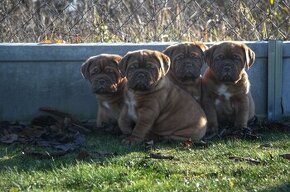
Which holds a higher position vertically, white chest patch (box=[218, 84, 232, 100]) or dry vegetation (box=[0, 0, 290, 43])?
dry vegetation (box=[0, 0, 290, 43])

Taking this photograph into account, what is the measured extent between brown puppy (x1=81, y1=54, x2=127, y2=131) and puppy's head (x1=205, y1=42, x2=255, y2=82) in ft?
2.94

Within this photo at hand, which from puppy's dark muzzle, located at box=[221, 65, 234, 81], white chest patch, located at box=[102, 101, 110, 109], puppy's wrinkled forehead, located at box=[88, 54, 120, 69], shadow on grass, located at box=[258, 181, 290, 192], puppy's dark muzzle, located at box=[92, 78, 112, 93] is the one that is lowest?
shadow on grass, located at box=[258, 181, 290, 192]

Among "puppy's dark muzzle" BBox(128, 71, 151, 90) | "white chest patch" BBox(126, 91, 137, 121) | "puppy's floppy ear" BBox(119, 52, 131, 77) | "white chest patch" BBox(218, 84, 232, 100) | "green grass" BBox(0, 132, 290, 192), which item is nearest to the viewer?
"green grass" BBox(0, 132, 290, 192)

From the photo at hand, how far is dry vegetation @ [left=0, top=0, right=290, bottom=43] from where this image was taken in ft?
29.4

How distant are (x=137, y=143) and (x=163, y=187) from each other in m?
1.61

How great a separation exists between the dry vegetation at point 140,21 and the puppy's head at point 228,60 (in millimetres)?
1552

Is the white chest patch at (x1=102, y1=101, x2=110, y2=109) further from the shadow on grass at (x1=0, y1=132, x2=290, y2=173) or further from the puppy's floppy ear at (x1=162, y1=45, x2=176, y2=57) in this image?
the puppy's floppy ear at (x1=162, y1=45, x2=176, y2=57)

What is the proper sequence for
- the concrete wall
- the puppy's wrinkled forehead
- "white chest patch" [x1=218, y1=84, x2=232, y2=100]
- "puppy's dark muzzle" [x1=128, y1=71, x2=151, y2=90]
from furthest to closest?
the concrete wall, "white chest patch" [x1=218, y1=84, x2=232, y2=100], the puppy's wrinkled forehead, "puppy's dark muzzle" [x1=128, y1=71, x2=151, y2=90]

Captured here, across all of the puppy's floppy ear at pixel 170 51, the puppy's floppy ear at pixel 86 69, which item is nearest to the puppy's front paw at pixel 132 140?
the puppy's floppy ear at pixel 86 69

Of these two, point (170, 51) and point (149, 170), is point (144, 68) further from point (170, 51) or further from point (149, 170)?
point (149, 170)

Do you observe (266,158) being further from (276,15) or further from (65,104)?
(276,15)

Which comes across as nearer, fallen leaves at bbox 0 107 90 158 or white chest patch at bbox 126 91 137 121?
fallen leaves at bbox 0 107 90 158

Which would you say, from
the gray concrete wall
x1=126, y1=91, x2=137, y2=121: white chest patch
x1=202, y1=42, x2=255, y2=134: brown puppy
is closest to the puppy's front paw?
x1=126, y1=91, x2=137, y2=121: white chest patch

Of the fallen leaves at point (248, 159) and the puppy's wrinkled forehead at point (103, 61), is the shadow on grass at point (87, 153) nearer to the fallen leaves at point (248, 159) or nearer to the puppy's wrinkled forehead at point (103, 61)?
the fallen leaves at point (248, 159)
